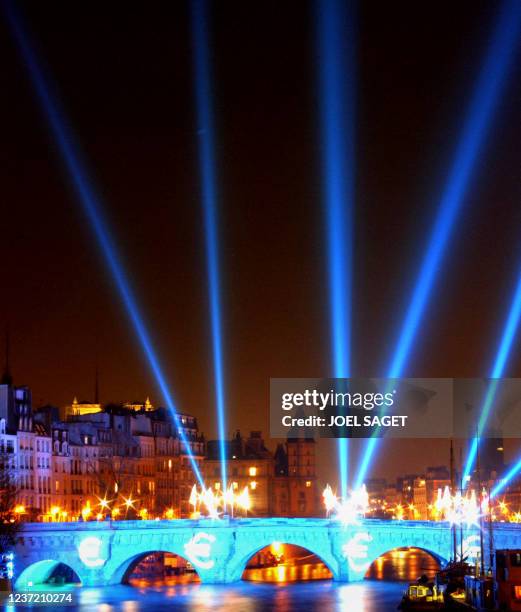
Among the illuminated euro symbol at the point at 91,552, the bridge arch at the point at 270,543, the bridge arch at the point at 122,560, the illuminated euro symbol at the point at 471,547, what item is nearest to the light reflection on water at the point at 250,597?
the bridge arch at the point at 122,560

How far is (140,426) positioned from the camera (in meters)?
165

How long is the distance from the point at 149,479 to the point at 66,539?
57011 mm

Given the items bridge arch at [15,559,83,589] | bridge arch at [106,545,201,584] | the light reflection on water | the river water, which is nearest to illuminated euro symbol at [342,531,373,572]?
the river water

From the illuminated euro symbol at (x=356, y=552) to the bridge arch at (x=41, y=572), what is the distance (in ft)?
63.2

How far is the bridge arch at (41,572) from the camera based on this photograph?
104625 mm

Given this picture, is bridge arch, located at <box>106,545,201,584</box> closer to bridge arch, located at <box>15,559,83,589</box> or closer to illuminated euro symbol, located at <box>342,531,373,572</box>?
bridge arch, located at <box>15,559,83,589</box>

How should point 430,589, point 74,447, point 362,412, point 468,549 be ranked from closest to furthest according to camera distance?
point 430,589
point 468,549
point 74,447
point 362,412

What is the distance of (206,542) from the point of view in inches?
4232

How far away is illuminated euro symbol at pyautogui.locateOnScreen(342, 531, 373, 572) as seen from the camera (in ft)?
346

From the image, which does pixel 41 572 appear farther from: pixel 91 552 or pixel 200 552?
pixel 200 552

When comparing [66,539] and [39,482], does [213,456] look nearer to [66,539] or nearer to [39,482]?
[39,482]

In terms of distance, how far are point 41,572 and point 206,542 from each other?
12745 mm

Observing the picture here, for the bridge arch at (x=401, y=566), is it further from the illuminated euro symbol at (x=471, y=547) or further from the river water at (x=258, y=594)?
the illuminated euro symbol at (x=471, y=547)

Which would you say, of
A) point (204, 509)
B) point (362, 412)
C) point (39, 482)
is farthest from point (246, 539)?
point (204, 509)
